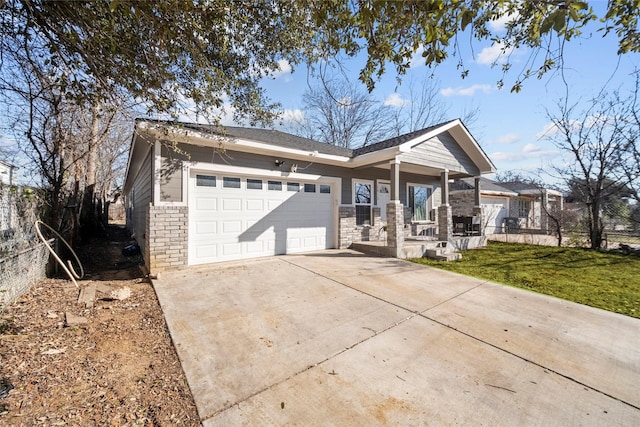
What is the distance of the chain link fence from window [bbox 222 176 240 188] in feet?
11.7

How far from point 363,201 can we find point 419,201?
148 inches

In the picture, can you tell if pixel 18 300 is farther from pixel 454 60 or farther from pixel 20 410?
pixel 454 60

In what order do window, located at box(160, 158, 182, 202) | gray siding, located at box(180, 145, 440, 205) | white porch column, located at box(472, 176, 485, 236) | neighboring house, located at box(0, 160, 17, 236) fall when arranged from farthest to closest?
white porch column, located at box(472, 176, 485, 236) < gray siding, located at box(180, 145, 440, 205) < window, located at box(160, 158, 182, 202) < neighboring house, located at box(0, 160, 17, 236)

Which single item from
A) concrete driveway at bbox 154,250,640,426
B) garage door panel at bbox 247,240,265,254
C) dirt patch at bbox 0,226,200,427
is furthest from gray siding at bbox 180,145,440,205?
dirt patch at bbox 0,226,200,427

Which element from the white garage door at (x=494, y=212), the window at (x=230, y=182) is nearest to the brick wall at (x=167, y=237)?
the window at (x=230, y=182)

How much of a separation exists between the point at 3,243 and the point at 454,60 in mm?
7155

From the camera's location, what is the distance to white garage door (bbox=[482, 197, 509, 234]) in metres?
16.6

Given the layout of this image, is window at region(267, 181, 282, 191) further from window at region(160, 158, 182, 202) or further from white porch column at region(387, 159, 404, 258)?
white porch column at region(387, 159, 404, 258)

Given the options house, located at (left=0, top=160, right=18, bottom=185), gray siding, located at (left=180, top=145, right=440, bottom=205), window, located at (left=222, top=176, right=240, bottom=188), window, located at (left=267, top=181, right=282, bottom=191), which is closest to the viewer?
house, located at (left=0, top=160, right=18, bottom=185)

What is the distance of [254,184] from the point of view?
23.5 feet

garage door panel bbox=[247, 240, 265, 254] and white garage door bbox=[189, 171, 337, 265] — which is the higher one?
white garage door bbox=[189, 171, 337, 265]

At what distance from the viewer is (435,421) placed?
1951 mm

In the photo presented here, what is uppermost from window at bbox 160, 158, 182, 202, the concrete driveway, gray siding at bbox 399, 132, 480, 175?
gray siding at bbox 399, 132, 480, 175

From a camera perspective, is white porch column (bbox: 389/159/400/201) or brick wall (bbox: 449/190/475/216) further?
brick wall (bbox: 449/190/475/216)
